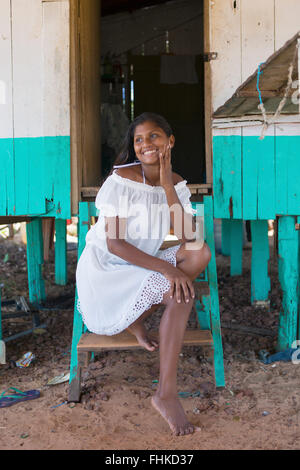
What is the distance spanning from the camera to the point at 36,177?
140 inches

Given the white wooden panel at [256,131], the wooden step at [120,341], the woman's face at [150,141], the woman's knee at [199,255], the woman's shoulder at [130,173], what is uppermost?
the white wooden panel at [256,131]

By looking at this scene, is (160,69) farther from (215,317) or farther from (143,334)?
(143,334)

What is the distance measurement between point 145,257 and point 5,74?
1960 mm

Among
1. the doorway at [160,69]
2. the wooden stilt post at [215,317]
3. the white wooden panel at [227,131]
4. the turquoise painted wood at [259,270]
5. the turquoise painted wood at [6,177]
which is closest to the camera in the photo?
the wooden stilt post at [215,317]

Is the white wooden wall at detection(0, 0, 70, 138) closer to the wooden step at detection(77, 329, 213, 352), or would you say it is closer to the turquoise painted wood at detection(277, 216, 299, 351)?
the wooden step at detection(77, 329, 213, 352)

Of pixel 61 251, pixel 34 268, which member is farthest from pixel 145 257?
pixel 61 251

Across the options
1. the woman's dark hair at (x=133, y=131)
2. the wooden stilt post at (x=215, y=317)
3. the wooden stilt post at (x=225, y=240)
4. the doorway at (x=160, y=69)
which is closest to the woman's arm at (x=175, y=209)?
the woman's dark hair at (x=133, y=131)

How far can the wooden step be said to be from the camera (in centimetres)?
256

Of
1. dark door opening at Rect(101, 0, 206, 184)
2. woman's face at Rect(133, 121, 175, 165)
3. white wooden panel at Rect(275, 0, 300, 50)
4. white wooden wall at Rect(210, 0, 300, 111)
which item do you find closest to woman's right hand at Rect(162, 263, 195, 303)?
woman's face at Rect(133, 121, 175, 165)

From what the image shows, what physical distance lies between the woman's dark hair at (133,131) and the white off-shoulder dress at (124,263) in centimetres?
18

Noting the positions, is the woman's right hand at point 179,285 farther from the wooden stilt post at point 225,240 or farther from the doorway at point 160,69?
the wooden stilt post at point 225,240

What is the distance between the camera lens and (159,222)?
270 cm

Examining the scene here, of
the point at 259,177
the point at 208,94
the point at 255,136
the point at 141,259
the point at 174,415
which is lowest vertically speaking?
the point at 174,415

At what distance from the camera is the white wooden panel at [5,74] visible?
3.51 m
